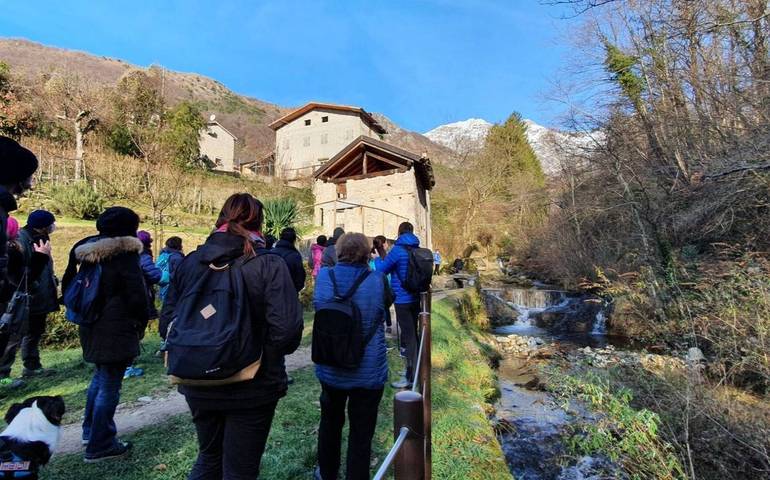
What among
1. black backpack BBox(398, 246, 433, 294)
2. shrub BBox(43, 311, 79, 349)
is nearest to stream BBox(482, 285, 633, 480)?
black backpack BBox(398, 246, 433, 294)

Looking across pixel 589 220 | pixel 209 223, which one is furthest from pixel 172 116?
pixel 589 220

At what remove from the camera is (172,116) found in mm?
25484

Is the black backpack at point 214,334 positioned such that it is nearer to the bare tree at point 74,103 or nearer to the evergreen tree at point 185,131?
the bare tree at point 74,103

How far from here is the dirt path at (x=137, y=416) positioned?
3506 mm

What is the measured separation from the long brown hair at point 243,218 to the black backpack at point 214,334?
0.59 ft

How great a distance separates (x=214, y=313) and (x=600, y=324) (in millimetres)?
16249

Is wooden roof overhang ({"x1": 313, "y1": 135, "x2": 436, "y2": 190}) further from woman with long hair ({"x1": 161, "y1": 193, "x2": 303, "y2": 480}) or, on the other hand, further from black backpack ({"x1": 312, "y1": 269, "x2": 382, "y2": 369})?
woman with long hair ({"x1": 161, "y1": 193, "x2": 303, "y2": 480})

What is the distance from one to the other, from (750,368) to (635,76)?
9892mm

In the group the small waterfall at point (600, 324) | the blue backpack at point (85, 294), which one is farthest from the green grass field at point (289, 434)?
the small waterfall at point (600, 324)

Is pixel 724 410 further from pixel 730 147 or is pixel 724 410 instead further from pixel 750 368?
pixel 730 147

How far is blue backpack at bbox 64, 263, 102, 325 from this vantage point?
3.11m

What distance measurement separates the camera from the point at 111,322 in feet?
10.3

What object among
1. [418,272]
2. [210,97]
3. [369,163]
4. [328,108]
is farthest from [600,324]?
[210,97]

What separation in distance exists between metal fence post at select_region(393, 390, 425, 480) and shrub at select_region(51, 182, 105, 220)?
1569 centimetres
